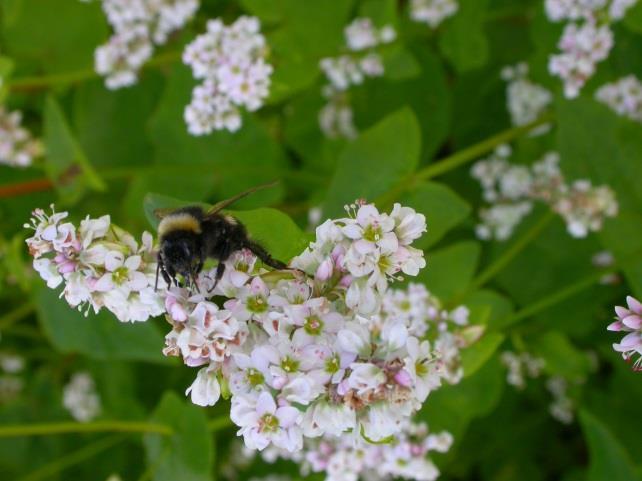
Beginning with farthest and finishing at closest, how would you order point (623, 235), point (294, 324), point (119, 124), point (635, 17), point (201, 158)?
1. point (119, 124)
2. point (201, 158)
3. point (623, 235)
4. point (635, 17)
5. point (294, 324)

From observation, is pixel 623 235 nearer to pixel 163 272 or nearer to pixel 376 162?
pixel 376 162

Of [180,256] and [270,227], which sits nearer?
[180,256]

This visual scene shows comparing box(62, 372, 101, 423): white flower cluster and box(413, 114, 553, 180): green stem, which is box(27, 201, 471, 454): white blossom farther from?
box(62, 372, 101, 423): white flower cluster

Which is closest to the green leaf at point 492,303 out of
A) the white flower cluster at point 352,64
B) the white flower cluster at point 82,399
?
the white flower cluster at point 352,64

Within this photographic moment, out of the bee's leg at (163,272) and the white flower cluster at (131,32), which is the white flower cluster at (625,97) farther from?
the bee's leg at (163,272)

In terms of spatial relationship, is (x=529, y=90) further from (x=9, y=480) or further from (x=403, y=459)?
(x=9, y=480)

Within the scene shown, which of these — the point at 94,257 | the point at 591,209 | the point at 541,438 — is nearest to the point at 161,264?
the point at 94,257

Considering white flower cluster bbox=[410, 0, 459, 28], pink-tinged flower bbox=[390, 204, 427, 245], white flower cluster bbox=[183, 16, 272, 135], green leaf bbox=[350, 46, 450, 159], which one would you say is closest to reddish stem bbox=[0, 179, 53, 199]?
white flower cluster bbox=[183, 16, 272, 135]

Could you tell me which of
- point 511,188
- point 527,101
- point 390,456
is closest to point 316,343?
point 390,456
